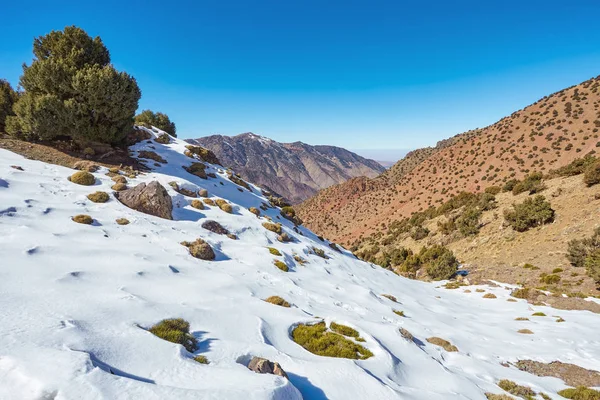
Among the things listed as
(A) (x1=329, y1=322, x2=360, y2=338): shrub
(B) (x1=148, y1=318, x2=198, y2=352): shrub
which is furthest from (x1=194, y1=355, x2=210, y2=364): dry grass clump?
(A) (x1=329, y1=322, x2=360, y2=338): shrub

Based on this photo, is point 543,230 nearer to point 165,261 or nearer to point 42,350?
point 165,261

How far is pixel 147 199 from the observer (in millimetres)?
18656

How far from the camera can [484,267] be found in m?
32.7

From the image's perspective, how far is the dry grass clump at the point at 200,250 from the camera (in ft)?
51.1

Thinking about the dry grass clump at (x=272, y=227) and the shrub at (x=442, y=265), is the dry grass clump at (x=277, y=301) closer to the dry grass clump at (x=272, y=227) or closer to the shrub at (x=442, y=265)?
the dry grass clump at (x=272, y=227)

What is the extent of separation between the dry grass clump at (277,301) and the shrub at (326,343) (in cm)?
216

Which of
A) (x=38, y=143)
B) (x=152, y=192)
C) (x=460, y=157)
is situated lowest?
(x=152, y=192)

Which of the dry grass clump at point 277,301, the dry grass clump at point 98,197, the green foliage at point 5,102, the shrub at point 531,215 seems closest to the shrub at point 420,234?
the shrub at point 531,215

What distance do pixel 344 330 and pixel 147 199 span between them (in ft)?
50.4

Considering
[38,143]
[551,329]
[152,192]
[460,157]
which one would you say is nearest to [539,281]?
[551,329]

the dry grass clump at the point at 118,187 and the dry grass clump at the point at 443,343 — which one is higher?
the dry grass clump at the point at 118,187

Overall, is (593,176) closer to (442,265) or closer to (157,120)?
(442,265)

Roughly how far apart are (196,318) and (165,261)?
210 inches

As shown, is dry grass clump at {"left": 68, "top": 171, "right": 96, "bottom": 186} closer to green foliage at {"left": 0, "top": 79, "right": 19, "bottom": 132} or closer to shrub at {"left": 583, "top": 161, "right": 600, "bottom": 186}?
green foliage at {"left": 0, "top": 79, "right": 19, "bottom": 132}
